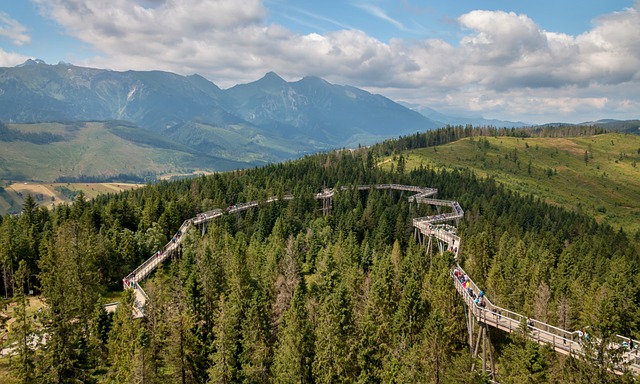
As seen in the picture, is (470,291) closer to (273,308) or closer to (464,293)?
(464,293)

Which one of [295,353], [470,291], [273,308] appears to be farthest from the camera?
[273,308]

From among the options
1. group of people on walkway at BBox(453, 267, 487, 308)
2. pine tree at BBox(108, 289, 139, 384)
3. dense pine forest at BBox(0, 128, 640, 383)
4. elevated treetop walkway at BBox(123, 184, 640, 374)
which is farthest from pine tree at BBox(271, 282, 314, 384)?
group of people on walkway at BBox(453, 267, 487, 308)

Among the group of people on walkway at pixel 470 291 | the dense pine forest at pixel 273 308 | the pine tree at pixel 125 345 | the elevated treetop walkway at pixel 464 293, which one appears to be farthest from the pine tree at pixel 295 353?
the group of people on walkway at pixel 470 291

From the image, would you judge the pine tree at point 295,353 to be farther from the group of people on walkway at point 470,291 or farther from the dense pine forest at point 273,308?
the group of people on walkway at point 470,291

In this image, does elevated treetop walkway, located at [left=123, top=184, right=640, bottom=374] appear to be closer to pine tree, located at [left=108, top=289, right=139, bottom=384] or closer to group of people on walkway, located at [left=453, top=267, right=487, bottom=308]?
group of people on walkway, located at [left=453, top=267, right=487, bottom=308]

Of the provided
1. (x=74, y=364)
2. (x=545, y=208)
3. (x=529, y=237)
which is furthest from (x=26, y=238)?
(x=545, y=208)

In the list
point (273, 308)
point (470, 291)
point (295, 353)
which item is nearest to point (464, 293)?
point (470, 291)

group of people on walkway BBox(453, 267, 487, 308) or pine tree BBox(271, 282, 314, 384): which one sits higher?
group of people on walkway BBox(453, 267, 487, 308)
